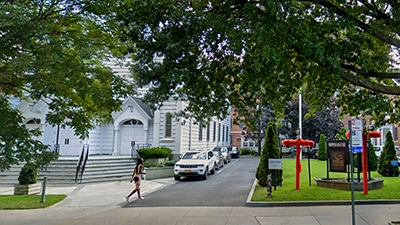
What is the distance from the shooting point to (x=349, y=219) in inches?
299

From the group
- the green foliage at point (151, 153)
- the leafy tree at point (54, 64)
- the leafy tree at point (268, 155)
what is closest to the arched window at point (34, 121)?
the green foliage at point (151, 153)

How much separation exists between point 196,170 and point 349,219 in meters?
10.3

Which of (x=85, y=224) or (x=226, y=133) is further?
(x=226, y=133)

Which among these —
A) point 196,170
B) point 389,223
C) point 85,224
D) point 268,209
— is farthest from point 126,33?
point 196,170

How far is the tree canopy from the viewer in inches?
255

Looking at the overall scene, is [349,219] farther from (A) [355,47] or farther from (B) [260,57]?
(B) [260,57]

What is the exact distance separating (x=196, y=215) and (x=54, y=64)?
5.60 metres

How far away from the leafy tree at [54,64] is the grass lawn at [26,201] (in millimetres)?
4654

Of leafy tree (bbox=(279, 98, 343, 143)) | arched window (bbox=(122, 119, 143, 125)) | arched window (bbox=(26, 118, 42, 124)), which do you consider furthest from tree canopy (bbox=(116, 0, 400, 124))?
leafy tree (bbox=(279, 98, 343, 143))

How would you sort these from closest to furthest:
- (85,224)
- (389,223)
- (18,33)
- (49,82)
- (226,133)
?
(18,33)
(49,82)
(389,223)
(85,224)
(226,133)

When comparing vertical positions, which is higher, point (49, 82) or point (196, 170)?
point (49, 82)

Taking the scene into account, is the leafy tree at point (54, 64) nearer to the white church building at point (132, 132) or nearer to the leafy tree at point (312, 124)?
the white church building at point (132, 132)

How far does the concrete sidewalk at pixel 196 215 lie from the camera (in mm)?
7719

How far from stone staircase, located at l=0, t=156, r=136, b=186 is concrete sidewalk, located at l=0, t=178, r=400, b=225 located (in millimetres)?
5904
